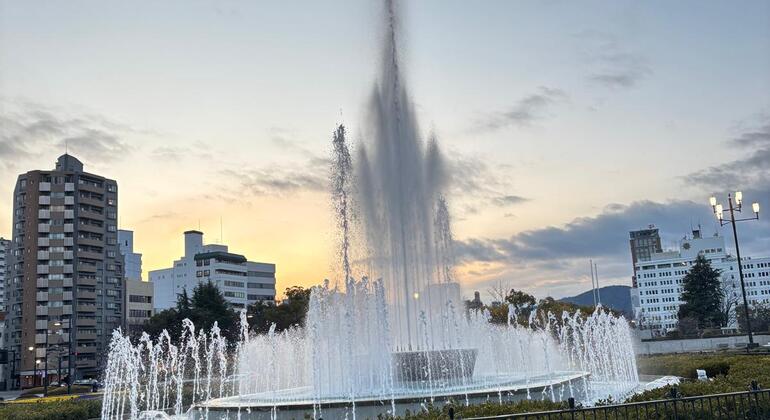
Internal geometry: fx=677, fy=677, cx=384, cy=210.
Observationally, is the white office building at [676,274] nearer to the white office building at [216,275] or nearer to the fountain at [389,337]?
the white office building at [216,275]

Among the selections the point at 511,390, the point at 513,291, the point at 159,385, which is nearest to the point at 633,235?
the point at 513,291

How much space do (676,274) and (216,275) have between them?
9335 centimetres

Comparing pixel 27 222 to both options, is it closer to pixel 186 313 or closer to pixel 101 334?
pixel 101 334

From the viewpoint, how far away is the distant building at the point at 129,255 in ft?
390

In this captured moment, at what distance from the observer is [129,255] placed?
121 m

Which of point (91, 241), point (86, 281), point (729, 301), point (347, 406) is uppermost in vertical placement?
point (91, 241)

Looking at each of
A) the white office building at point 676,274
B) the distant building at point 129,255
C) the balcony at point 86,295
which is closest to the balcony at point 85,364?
the balcony at point 86,295

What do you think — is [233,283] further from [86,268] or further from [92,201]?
[92,201]

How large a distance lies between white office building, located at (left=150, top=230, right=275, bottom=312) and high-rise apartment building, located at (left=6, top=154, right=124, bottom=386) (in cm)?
2790

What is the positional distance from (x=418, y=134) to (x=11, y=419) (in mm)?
17029

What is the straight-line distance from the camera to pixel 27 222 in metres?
76.5

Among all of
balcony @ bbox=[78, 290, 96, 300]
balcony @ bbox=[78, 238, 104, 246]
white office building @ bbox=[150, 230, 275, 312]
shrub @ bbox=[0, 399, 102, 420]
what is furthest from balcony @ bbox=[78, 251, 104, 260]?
shrub @ bbox=[0, 399, 102, 420]

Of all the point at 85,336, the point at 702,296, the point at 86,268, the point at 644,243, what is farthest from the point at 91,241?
the point at 644,243

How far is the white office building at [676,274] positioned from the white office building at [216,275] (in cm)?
7317
